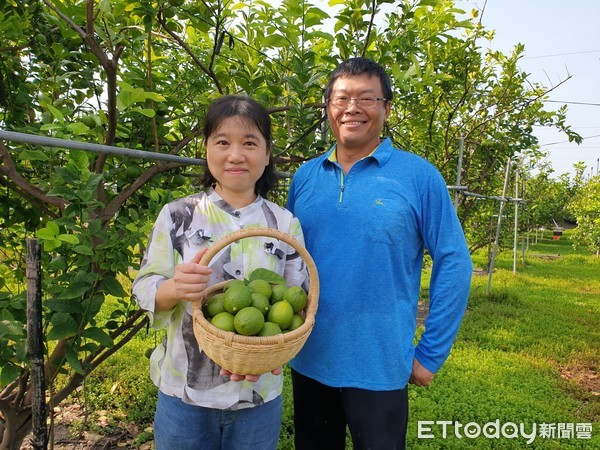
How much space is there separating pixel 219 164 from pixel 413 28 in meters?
1.45

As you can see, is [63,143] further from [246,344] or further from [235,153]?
[246,344]

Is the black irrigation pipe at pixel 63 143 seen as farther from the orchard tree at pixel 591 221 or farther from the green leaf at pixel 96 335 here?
the orchard tree at pixel 591 221

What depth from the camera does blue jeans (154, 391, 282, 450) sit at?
1.50 m

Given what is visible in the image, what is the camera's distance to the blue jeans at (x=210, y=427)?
1502mm

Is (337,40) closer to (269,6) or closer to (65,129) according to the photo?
(269,6)

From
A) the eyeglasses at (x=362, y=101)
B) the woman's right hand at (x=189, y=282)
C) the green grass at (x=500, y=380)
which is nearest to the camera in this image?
the woman's right hand at (x=189, y=282)

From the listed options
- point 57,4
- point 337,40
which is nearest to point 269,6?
point 337,40

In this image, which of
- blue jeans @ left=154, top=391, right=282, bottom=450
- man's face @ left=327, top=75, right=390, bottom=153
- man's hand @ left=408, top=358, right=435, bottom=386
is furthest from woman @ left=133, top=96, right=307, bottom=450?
man's hand @ left=408, top=358, right=435, bottom=386

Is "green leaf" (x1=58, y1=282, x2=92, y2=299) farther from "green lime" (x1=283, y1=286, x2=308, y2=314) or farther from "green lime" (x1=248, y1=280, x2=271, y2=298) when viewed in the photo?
"green lime" (x1=283, y1=286, x2=308, y2=314)

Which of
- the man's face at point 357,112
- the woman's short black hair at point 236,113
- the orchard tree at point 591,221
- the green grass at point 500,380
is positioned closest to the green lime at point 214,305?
the woman's short black hair at point 236,113

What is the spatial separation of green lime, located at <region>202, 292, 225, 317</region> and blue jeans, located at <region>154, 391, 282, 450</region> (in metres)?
0.33

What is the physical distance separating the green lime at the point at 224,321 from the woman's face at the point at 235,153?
17.3 inches

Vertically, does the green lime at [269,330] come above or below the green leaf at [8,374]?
above

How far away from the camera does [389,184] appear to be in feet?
5.84
